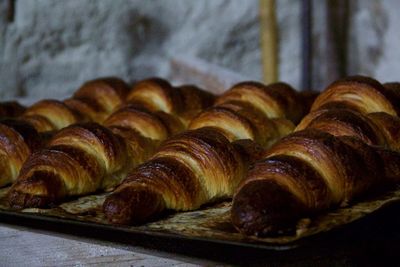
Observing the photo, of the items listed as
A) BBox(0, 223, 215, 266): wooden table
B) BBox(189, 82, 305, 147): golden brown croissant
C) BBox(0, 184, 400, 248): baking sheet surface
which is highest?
BBox(189, 82, 305, 147): golden brown croissant

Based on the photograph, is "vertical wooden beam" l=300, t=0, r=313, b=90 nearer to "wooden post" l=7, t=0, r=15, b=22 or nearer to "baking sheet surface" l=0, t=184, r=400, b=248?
"wooden post" l=7, t=0, r=15, b=22

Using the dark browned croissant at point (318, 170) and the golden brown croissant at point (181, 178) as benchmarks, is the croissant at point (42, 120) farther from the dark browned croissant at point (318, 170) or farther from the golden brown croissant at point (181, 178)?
the dark browned croissant at point (318, 170)

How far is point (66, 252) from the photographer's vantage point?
5.49 feet

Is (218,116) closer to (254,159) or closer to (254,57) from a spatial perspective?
(254,159)

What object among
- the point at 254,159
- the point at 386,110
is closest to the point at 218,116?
the point at 254,159

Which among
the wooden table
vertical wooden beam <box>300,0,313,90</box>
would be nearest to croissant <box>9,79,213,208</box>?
the wooden table

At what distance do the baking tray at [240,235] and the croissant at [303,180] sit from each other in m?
0.03

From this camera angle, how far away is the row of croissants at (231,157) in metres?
1.63

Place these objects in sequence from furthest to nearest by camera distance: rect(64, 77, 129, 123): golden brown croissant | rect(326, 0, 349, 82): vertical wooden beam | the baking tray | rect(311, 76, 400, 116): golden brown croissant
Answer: rect(326, 0, 349, 82): vertical wooden beam < rect(64, 77, 129, 123): golden brown croissant < rect(311, 76, 400, 116): golden brown croissant < the baking tray

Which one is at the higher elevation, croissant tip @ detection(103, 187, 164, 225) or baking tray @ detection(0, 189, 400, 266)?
croissant tip @ detection(103, 187, 164, 225)

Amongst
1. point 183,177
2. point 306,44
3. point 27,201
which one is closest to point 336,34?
point 306,44

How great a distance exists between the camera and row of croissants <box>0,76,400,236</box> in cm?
163

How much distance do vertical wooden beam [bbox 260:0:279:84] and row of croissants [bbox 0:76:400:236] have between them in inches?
46.3

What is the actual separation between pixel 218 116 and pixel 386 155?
0.56 metres
